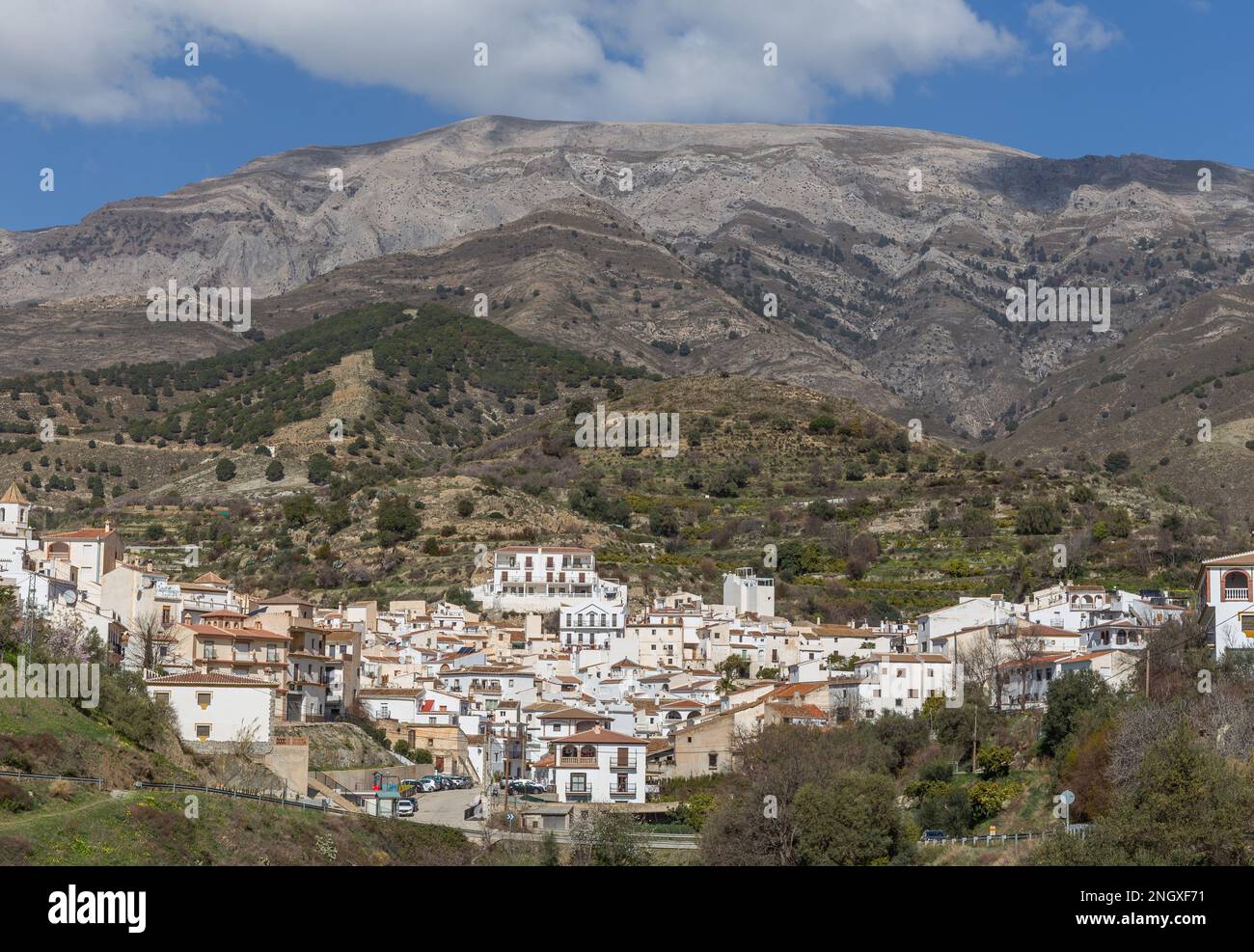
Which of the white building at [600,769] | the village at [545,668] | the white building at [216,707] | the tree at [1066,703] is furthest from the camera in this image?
the white building at [600,769]

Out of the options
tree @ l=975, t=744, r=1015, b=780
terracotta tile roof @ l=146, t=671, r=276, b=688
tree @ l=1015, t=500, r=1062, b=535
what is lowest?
tree @ l=975, t=744, r=1015, b=780

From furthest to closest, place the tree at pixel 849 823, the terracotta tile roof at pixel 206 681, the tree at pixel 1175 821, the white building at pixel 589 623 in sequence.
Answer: the white building at pixel 589 623 < the terracotta tile roof at pixel 206 681 < the tree at pixel 849 823 < the tree at pixel 1175 821

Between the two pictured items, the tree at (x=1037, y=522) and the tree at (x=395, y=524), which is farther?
the tree at (x=395, y=524)

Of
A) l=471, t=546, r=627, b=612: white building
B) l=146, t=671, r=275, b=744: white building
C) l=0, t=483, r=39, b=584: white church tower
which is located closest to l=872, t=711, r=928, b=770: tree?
l=146, t=671, r=275, b=744: white building

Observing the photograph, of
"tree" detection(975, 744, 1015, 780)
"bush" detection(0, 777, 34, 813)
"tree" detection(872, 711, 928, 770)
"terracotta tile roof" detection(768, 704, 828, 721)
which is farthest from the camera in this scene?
"terracotta tile roof" detection(768, 704, 828, 721)

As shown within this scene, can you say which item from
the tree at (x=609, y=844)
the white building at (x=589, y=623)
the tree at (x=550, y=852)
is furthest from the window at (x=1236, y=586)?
the white building at (x=589, y=623)

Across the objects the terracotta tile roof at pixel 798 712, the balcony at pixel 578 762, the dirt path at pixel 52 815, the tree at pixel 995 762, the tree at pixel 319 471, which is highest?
the tree at pixel 319 471

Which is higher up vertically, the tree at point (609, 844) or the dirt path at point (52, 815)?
the dirt path at point (52, 815)

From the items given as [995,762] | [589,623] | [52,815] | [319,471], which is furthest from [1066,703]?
[319,471]

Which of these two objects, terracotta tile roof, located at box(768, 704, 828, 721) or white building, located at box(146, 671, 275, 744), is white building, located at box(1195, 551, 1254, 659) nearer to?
terracotta tile roof, located at box(768, 704, 828, 721)

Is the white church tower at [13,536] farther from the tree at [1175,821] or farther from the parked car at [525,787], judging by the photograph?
the tree at [1175,821]

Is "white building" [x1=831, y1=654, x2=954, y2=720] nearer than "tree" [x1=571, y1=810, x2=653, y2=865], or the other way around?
"tree" [x1=571, y1=810, x2=653, y2=865]
